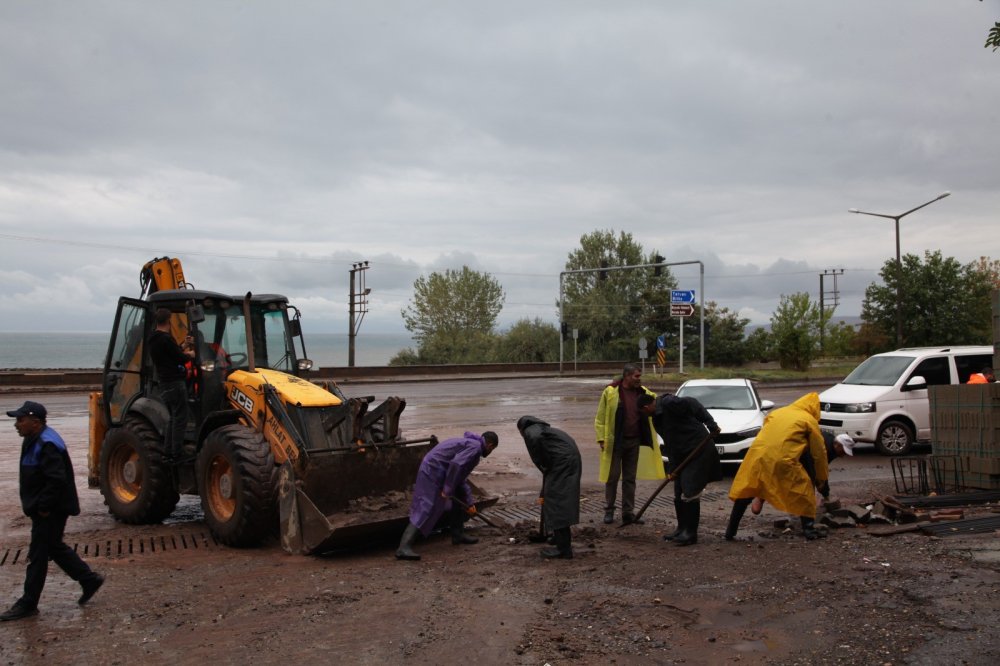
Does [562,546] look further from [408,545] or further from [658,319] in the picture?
[658,319]

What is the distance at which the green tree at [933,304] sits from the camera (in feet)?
143

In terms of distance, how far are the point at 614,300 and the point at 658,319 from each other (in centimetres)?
565

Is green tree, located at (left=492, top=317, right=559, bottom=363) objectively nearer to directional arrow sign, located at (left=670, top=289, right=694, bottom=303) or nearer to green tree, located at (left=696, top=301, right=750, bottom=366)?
green tree, located at (left=696, top=301, right=750, bottom=366)

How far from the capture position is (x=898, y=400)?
1476 centimetres

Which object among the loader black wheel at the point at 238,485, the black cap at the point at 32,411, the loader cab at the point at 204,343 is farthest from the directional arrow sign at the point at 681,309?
the black cap at the point at 32,411

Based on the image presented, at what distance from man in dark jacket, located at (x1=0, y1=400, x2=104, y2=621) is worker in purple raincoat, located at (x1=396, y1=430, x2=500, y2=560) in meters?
2.66

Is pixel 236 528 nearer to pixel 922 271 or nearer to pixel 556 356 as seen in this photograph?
pixel 922 271

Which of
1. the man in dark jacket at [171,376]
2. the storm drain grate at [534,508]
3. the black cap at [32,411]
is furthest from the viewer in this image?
the storm drain grate at [534,508]

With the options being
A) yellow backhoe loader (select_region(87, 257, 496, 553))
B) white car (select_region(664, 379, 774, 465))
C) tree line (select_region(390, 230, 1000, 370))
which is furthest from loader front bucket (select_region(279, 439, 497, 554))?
tree line (select_region(390, 230, 1000, 370))

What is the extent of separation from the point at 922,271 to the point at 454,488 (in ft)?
140

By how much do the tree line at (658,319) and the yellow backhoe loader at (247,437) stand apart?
28.9 m

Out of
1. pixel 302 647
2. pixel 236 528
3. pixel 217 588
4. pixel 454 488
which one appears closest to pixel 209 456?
pixel 236 528

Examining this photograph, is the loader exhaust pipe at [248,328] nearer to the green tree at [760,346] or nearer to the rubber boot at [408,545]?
the rubber boot at [408,545]

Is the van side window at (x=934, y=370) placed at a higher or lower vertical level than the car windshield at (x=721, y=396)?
higher
